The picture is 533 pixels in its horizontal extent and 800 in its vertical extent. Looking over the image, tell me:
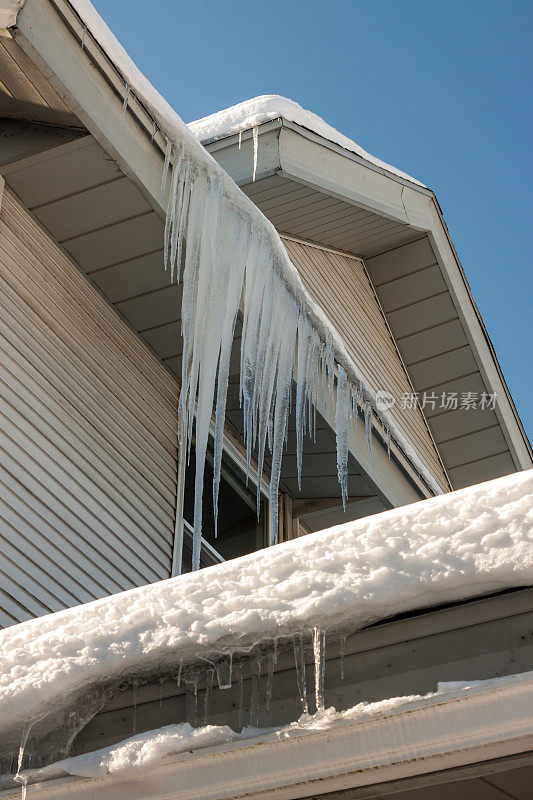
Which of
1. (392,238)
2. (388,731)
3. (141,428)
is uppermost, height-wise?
(392,238)

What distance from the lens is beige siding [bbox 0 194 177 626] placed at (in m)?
4.05

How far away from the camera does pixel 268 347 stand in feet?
16.1

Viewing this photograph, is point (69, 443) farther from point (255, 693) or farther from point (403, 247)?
point (403, 247)

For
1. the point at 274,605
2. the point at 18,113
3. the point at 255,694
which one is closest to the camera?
the point at 274,605

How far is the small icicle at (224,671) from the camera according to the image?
2.01m

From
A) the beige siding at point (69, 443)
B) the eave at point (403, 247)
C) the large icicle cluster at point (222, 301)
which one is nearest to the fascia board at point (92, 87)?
the large icicle cluster at point (222, 301)

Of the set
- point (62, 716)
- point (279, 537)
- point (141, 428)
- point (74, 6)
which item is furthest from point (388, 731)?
point (279, 537)

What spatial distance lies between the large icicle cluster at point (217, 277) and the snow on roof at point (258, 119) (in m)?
1.81

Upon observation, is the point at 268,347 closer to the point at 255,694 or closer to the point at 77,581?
the point at 77,581

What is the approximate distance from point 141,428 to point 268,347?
88 cm

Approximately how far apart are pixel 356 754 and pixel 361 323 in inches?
250

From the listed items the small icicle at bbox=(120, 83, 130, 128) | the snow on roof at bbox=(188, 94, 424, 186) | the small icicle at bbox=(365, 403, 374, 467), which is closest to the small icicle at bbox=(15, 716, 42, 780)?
the small icicle at bbox=(120, 83, 130, 128)

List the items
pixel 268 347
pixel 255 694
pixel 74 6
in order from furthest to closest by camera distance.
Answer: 1. pixel 268 347
2. pixel 74 6
3. pixel 255 694

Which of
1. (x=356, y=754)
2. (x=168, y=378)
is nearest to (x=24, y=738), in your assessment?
(x=356, y=754)
